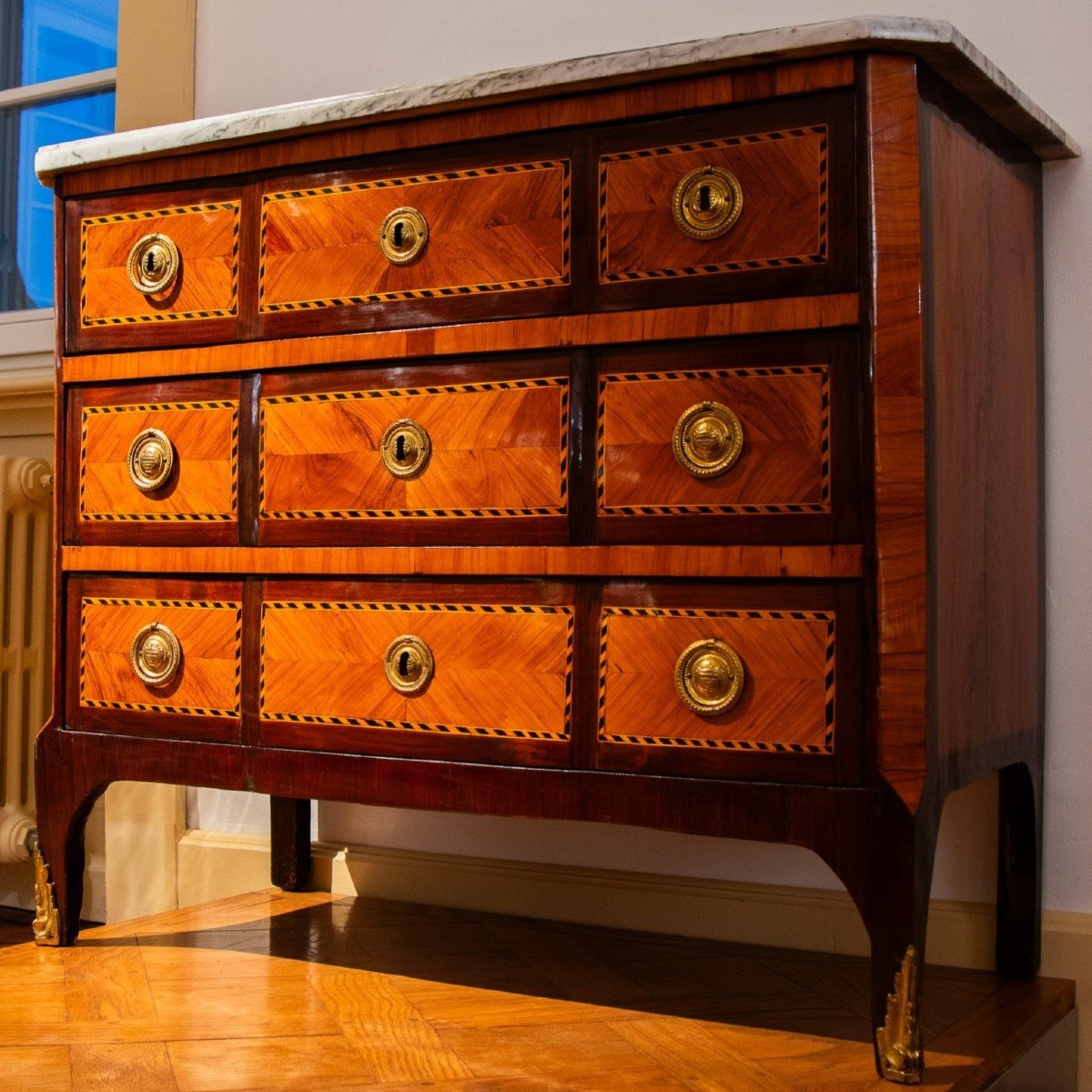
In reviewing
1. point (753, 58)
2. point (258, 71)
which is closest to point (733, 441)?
point (753, 58)

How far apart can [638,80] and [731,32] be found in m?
0.57

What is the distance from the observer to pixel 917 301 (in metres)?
1.29

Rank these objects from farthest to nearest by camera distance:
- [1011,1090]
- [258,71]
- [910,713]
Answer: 1. [258,71]
2. [1011,1090]
3. [910,713]

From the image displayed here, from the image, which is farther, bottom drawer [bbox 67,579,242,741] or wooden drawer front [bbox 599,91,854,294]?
bottom drawer [bbox 67,579,242,741]

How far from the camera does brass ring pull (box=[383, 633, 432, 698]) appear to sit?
1.51 m

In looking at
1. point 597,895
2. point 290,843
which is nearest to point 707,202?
point 597,895

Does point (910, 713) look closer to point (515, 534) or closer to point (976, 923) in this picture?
point (515, 534)

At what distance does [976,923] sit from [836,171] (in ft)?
3.07

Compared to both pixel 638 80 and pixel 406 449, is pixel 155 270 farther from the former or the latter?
pixel 638 80

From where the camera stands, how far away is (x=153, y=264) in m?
1.69

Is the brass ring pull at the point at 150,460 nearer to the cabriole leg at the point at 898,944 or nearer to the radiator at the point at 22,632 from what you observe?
the radiator at the point at 22,632

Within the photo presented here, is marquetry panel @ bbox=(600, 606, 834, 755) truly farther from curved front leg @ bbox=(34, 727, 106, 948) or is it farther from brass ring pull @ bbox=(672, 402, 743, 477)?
curved front leg @ bbox=(34, 727, 106, 948)

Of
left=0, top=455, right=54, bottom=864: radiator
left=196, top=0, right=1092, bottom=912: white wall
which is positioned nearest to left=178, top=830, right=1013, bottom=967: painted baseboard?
left=196, top=0, right=1092, bottom=912: white wall

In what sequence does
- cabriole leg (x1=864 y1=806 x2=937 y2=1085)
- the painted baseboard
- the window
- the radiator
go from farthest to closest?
1. the window
2. the radiator
3. the painted baseboard
4. cabriole leg (x1=864 y1=806 x2=937 y2=1085)
